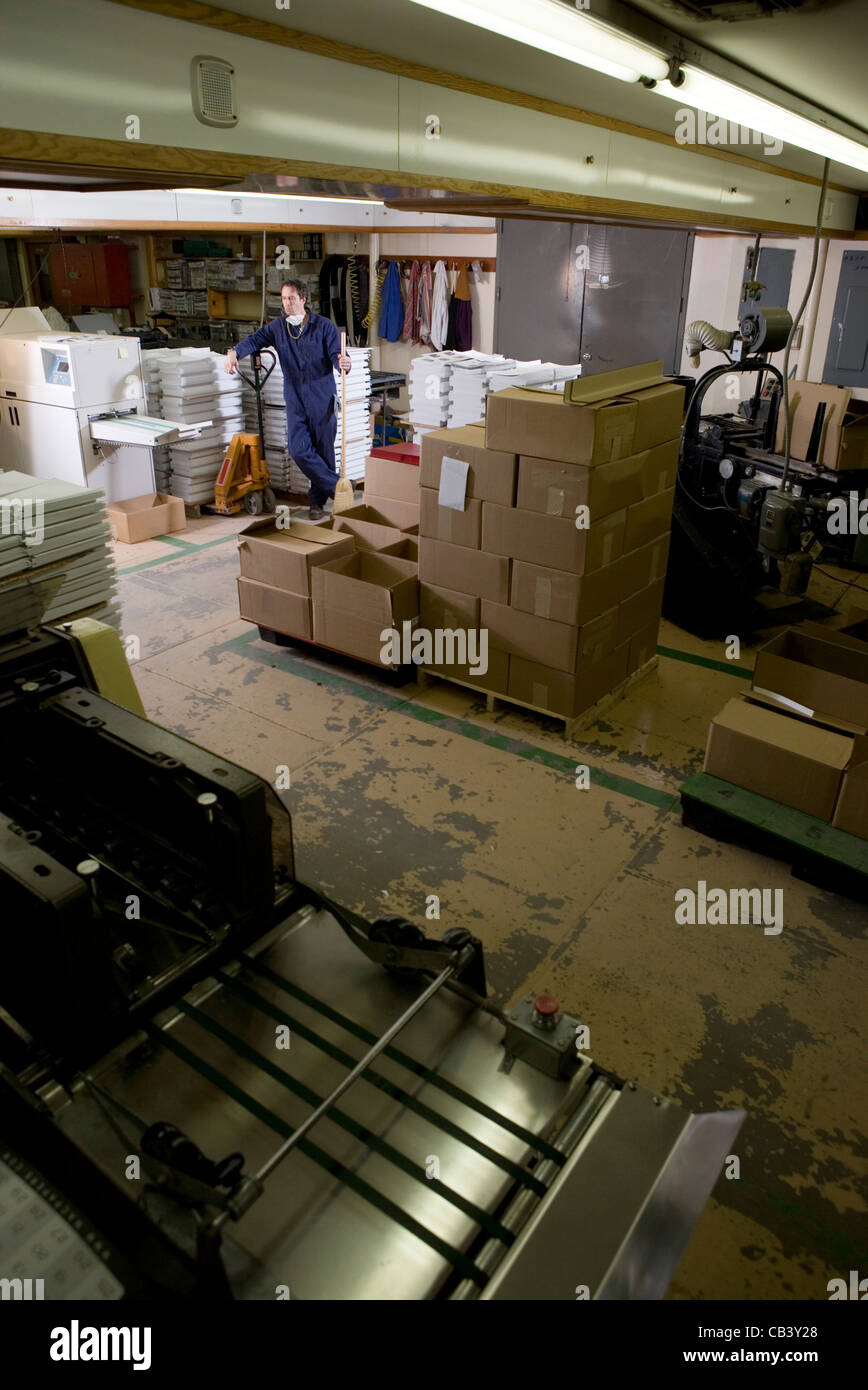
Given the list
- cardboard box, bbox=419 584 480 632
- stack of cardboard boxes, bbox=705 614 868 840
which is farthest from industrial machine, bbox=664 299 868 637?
cardboard box, bbox=419 584 480 632

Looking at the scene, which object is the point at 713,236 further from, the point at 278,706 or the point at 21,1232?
the point at 21,1232

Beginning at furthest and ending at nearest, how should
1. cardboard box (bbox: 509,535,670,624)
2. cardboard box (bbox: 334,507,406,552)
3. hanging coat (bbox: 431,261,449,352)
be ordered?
hanging coat (bbox: 431,261,449,352), cardboard box (bbox: 334,507,406,552), cardboard box (bbox: 509,535,670,624)

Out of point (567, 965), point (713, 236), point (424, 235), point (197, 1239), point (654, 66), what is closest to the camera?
point (197, 1239)

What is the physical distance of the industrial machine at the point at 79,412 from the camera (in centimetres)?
625

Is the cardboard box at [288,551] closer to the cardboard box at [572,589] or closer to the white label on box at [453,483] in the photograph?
the white label on box at [453,483]

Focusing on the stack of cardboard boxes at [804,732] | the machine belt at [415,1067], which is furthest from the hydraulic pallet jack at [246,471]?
the machine belt at [415,1067]

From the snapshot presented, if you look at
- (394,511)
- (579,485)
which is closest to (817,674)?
(579,485)

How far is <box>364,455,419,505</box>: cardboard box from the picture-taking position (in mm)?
5383

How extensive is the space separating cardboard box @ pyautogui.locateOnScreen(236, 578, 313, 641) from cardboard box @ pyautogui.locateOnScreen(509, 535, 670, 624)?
1206mm

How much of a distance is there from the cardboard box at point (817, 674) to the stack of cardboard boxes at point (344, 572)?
174 cm

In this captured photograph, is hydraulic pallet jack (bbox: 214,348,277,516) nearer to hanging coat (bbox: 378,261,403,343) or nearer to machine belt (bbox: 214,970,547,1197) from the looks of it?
hanging coat (bbox: 378,261,403,343)

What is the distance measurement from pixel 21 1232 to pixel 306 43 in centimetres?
292
